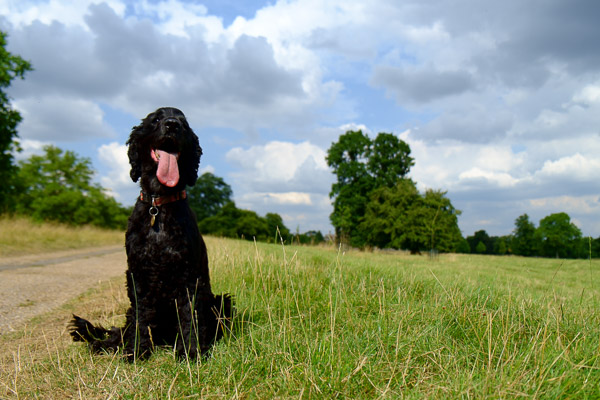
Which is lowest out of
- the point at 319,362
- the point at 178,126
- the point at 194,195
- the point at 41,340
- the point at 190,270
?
the point at 41,340

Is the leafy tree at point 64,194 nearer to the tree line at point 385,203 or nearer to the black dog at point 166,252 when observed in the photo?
the tree line at point 385,203

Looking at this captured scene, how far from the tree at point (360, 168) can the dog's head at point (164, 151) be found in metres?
35.3

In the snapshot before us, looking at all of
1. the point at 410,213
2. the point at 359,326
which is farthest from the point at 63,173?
the point at 359,326

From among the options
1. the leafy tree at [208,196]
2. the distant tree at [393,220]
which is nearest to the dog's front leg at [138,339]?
the distant tree at [393,220]

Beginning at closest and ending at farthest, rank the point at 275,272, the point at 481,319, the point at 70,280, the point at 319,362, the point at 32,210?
1. the point at 319,362
2. the point at 481,319
3. the point at 275,272
4. the point at 70,280
5. the point at 32,210

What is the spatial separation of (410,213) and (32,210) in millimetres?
44595

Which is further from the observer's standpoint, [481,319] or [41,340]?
[41,340]

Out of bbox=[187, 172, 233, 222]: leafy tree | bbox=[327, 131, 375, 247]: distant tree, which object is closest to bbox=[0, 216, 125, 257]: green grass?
bbox=[327, 131, 375, 247]: distant tree

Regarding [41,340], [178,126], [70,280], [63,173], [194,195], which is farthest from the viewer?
[194,195]

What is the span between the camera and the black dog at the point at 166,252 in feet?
11.5

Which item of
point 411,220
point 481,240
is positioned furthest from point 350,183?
point 481,240

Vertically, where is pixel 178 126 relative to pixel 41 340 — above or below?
above

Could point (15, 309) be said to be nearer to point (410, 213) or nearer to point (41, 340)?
point (41, 340)

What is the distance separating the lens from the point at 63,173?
54.4 metres
